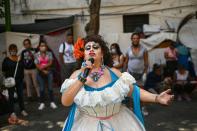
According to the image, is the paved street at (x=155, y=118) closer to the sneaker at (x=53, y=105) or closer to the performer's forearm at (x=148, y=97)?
the sneaker at (x=53, y=105)

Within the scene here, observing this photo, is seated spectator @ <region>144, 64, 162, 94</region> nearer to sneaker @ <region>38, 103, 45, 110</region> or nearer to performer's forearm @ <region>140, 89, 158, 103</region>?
sneaker @ <region>38, 103, 45, 110</region>

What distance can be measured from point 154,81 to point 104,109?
6.44 metres

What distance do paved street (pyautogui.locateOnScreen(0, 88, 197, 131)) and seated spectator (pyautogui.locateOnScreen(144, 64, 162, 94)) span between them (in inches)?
16.1

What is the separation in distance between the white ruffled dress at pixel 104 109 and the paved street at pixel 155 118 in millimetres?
3710

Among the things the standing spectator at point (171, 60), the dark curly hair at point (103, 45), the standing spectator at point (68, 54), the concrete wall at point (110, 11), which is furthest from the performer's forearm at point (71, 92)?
the concrete wall at point (110, 11)

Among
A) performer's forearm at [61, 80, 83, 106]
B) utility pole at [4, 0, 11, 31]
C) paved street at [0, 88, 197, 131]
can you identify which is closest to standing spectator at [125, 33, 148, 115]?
paved street at [0, 88, 197, 131]

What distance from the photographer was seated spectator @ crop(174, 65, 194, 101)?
10551 mm

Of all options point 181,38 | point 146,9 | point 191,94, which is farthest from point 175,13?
point 191,94

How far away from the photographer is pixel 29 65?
10.5 metres

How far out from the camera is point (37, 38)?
13.1m

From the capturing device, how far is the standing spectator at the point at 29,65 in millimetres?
10297

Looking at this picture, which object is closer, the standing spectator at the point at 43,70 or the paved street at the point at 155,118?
the paved street at the point at 155,118

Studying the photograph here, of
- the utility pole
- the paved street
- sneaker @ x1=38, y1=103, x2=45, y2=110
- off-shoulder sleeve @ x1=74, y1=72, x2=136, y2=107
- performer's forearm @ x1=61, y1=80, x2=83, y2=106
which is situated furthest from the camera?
the utility pole

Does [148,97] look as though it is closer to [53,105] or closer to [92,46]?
[92,46]
